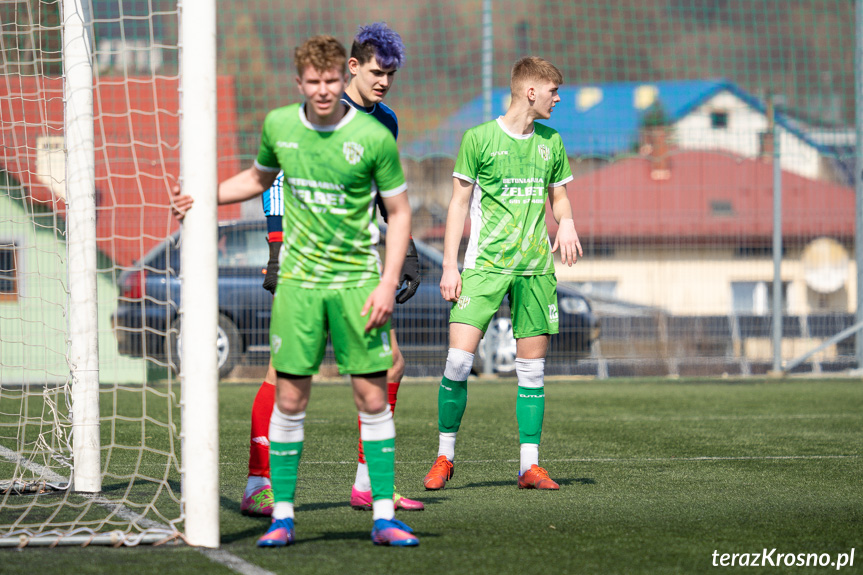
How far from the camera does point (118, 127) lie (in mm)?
8734

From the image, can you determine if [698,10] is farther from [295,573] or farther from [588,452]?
[295,573]

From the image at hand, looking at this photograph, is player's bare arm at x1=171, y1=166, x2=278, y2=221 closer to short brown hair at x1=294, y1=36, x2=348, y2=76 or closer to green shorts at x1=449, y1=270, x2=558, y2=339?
short brown hair at x1=294, y1=36, x2=348, y2=76

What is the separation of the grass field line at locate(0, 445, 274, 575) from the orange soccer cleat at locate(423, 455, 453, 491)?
1.48 metres

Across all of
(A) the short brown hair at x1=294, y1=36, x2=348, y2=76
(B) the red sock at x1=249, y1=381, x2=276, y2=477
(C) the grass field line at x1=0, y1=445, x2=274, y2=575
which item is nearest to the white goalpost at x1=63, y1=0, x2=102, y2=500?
(C) the grass field line at x1=0, y1=445, x2=274, y2=575

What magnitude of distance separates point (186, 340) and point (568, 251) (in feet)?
7.61

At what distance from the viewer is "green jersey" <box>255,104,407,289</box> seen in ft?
12.7

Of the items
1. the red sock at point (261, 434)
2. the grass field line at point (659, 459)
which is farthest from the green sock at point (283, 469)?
the grass field line at point (659, 459)

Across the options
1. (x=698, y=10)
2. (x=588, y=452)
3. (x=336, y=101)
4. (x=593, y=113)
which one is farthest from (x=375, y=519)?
(x=593, y=113)

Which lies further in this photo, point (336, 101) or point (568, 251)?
point (568, 251)

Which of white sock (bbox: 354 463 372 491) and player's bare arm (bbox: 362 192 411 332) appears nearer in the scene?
player's bare arm (bbox: 362 192 411 332)

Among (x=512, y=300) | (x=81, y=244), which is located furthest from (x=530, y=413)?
(x=81, y=244)

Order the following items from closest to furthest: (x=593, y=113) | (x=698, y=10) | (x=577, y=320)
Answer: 1. (x=577, y=320)
2. (x=698, y=10)
3. (x=593, y=113)

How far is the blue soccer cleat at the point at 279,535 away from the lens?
12.7ft

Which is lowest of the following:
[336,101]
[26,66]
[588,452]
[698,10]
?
[588,452]
